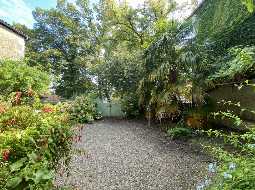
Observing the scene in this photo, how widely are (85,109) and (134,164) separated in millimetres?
7919

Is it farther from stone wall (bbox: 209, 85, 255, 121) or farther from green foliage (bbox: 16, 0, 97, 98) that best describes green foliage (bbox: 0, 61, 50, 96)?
green foliage (bbox: 16, 0, 97, 98)

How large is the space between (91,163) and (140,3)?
18578 mm

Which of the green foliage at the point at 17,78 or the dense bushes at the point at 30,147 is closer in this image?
the dense bushes at the point at 30,147

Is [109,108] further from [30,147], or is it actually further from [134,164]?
[30,147]

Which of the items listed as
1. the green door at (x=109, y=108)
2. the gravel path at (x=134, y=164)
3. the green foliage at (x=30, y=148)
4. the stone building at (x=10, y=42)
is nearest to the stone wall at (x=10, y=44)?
the stone building at (x=10, y=42)

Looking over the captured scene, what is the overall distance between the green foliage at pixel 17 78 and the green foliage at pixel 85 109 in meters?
1.73

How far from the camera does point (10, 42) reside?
17.9 meters

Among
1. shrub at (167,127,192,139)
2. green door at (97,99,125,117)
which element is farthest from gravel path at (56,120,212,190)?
green door at (97,99,125,117)

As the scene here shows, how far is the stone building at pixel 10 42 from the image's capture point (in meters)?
16.9

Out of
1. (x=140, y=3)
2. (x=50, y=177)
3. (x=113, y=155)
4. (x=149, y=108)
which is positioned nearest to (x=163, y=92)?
(x=149, y=108)

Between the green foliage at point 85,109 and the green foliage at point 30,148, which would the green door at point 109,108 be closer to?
the green foliage at point 85,109

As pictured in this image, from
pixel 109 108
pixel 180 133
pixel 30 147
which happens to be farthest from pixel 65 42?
pixel 30 147

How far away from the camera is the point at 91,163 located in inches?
269

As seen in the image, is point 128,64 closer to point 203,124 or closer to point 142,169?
point 203,124
